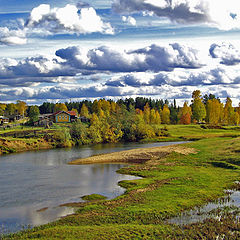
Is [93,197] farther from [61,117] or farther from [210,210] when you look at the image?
[61,117]

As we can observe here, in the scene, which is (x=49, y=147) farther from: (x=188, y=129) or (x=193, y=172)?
(x=188, y=129)


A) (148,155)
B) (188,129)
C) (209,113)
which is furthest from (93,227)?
(209,113)

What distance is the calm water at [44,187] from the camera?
28203 mm

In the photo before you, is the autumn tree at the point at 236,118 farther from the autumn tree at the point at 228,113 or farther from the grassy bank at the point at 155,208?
the grassy bank at the point at 155,208

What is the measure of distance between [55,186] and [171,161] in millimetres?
23608

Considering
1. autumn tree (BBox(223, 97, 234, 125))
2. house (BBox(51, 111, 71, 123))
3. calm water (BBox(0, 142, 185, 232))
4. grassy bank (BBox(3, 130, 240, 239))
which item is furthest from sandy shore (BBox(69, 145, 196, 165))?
autumn tree (BBox(223, 97, 234, 125))

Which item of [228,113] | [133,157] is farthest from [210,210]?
[228,113]

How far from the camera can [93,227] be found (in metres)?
23.8

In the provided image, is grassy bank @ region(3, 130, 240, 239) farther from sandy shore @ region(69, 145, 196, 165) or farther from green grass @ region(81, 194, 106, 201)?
sandy shore @ region(69, 145, 196, 165)

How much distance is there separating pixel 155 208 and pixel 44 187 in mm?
16699

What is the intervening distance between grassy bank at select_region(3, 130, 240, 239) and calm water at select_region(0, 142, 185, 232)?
2.33m

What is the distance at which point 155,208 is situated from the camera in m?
27.8

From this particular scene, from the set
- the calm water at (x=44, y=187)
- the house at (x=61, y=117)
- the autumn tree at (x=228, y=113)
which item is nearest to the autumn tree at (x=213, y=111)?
the autumn tree at (x=228, y=113)

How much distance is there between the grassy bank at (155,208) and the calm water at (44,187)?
7.64 feet
